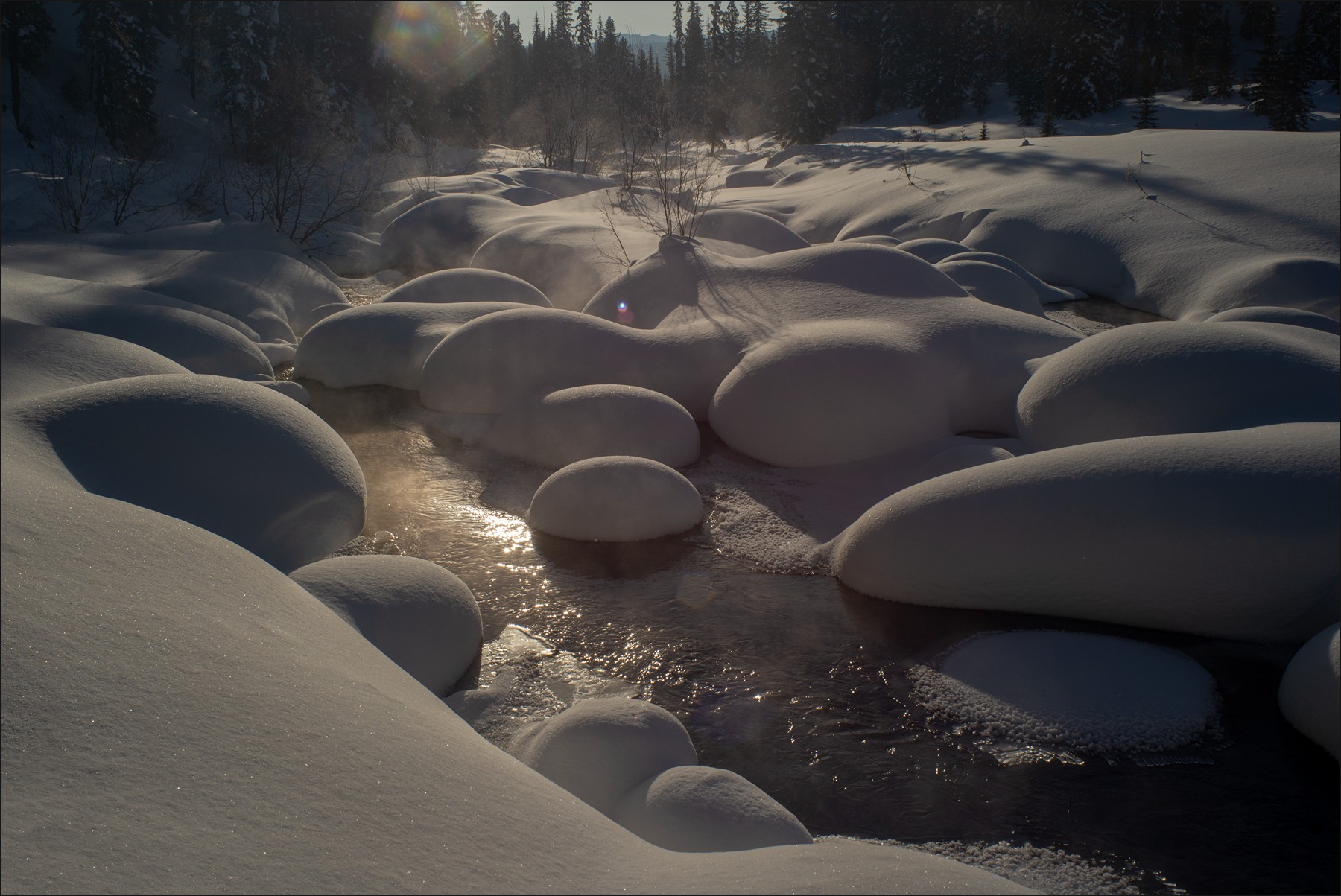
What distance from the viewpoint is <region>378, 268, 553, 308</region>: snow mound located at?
7.92 m

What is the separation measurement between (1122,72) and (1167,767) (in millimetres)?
26174

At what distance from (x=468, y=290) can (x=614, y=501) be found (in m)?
4.23

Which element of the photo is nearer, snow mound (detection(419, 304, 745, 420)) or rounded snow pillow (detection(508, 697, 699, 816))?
rounded snow pillow (detection(508, 697, 699, 816))

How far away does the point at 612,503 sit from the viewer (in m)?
4.41

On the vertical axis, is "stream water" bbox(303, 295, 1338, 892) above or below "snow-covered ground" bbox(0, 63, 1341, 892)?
below

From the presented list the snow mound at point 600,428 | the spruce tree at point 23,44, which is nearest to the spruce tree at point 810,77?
the spruce tree at point 23,44

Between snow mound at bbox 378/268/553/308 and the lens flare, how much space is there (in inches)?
854

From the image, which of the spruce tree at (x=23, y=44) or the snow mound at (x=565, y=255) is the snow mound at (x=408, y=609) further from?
the spruce tree at (x=23, y=44)

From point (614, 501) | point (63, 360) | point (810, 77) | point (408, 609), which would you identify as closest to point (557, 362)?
point (614, 501)

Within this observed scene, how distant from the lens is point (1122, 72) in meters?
23.8

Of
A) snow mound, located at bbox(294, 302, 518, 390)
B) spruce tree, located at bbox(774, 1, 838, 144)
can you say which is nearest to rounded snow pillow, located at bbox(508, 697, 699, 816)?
snow mound, located at bbox(294, 302, 518, 390)

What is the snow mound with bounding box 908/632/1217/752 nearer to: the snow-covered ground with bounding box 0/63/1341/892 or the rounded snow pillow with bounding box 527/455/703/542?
the snow-covered ground with bounding box 0/63/1341/892

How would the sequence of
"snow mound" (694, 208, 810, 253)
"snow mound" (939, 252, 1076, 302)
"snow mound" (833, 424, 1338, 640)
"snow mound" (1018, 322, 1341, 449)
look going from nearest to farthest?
"snow mound" (833, 424, 1338, 640), "snow mound" (1018, 322, 1341, 449), "snow mound" (939, 252, 1076, 302), "snow mound" (694, 208, 810, 253)

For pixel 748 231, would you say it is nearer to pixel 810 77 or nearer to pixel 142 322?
pixel 142 322
